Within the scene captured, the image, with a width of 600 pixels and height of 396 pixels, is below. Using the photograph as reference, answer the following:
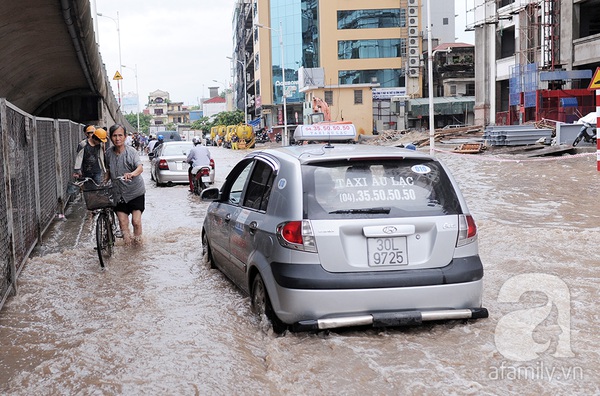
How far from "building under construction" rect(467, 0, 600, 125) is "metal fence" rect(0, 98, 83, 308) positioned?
2817cm

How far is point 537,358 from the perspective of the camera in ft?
16.2

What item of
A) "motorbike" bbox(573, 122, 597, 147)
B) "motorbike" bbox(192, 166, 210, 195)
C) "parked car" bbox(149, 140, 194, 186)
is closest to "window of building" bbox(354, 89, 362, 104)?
"motorbike" bbox(573, 122, 597, 147)

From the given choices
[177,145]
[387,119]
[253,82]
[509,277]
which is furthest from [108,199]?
[253,82]

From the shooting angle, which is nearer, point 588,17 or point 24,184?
point 24,184

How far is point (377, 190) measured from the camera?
18.3 ft

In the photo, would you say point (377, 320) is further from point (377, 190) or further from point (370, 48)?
point (370, 48)

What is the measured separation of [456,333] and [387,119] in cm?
6753

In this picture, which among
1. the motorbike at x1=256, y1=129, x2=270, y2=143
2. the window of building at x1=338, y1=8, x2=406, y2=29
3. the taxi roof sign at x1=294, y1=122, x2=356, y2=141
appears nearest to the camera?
the taxi roof sign at x1=294, y1=122, x2=356, y2=141

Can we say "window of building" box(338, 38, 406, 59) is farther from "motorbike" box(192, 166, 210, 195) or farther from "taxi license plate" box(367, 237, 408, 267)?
"taxi license plate" box(367, 237, 408, 267)

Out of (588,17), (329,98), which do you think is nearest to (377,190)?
(588,17)

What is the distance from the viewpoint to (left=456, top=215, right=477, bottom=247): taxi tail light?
558 cm

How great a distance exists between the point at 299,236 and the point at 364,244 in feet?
1.58

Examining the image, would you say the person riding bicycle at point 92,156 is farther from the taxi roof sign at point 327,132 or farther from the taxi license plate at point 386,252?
the taxi license plate at point 386,252

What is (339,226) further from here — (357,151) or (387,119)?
(387,119)
